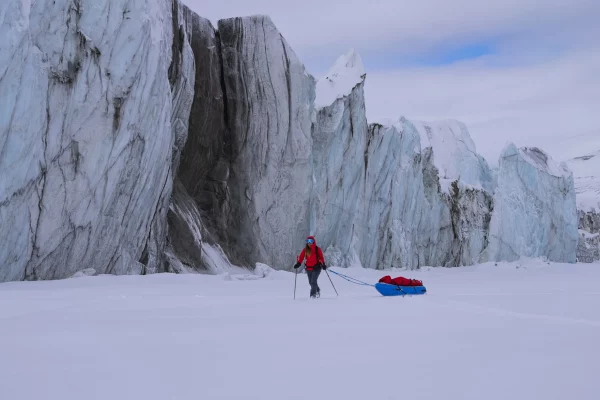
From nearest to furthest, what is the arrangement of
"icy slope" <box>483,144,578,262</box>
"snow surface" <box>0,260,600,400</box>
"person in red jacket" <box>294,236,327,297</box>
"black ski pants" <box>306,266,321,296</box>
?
"snow surface" <box>0,260,600,400</box> < "black ski pants" <box>306,266,321,296</box> < "person in red jacket" <box>294,236,327,297</box> < "icy slope" <box>483,144,578,262</box>

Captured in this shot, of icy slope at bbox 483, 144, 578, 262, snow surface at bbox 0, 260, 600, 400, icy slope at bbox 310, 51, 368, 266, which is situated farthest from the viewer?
icy slope at bbox 483, 144, 578, 262

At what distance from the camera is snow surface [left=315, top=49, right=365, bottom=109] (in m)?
25.8

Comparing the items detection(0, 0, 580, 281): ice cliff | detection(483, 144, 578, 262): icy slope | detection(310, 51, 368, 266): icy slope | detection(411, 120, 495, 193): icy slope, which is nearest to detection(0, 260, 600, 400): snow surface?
detection(0, 0, 580, 281): ice cliff

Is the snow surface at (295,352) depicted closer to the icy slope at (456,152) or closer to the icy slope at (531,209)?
the icy slope at (531,209)

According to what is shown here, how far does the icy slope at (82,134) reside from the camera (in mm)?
12195

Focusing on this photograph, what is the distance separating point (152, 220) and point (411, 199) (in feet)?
63.8

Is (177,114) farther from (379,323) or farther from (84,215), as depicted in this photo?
(379,323)

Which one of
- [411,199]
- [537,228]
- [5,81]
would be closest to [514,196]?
[537,228]

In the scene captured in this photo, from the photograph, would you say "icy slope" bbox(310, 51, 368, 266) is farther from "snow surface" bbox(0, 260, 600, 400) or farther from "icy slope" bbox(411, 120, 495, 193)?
"snow surface" bbox(0, 260, 600, 400)

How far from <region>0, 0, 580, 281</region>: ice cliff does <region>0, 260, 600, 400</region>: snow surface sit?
535 cm

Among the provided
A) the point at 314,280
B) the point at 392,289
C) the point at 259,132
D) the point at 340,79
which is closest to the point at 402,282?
the point at 392,289

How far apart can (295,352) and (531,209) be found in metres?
38.3

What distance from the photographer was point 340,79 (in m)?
27.1

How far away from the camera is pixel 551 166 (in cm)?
→ 4191
